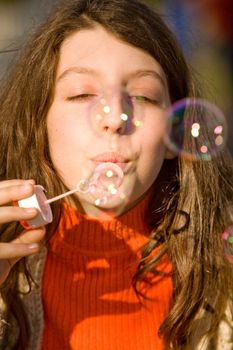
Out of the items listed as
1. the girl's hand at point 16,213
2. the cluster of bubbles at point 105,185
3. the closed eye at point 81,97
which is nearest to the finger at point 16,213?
the girl's hand at point 16,213

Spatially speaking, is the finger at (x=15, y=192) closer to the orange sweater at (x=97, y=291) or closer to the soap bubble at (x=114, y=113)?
the soap bubble at (x=114, y=113)

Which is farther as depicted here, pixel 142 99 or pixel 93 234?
pixel 93 234

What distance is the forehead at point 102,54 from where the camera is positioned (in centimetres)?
138

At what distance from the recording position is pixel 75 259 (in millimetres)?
1551

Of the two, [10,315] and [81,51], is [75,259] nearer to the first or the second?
[10,315]

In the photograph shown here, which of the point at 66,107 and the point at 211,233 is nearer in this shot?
the point at 66,107

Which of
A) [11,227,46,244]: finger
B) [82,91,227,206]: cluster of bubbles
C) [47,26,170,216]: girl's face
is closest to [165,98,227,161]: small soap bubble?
[82,91,227,206]: cluster of bubbles

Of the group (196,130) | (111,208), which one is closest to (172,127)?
(196,130)

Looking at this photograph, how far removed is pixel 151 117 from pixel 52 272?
1.48ft

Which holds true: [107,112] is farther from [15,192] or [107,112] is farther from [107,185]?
[15,192]

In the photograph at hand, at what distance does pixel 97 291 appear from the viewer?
1.54 metres

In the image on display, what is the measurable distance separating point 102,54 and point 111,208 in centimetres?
37

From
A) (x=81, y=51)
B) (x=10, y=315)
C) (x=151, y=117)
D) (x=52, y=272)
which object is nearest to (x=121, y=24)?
(x=81, y=51)

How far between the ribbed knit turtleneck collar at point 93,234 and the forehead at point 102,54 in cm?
35
